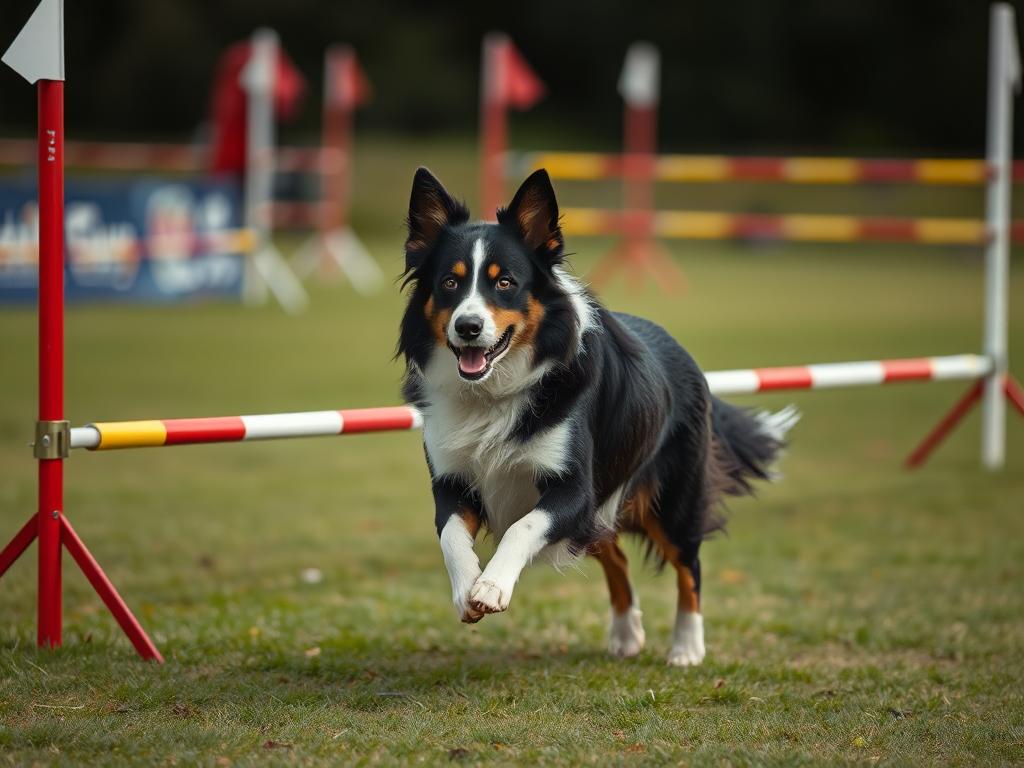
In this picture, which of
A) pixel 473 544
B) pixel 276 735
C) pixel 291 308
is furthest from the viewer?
pixel 291 308

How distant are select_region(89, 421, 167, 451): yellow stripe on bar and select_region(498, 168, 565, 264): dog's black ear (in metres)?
1.29

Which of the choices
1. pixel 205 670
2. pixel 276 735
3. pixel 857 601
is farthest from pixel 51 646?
pixel 857 601

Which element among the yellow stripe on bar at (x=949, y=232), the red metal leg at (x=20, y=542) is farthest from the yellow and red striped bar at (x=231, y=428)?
the yellow stripe on bar at (x=949, y=232)

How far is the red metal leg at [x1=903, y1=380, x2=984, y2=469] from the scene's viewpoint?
7426 millimetres

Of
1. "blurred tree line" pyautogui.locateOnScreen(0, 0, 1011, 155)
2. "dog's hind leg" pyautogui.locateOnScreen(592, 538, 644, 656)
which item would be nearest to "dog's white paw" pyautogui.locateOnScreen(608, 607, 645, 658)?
"dog's hind leg" pyautogui.locateOnScreen(592, 538, 644, 656)

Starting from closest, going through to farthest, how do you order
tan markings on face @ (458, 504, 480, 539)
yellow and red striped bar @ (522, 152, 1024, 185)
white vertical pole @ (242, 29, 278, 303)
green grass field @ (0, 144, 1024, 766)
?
green grass field @ (0, 144, 1024, 766) < tan markings on face @ (458, 504, 480, 539) < yellow and red striped bar @ (522, 152, 1024, 185) < white vertical pole @ (242, 29, 278, 303)

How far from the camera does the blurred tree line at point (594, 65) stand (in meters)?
35.3

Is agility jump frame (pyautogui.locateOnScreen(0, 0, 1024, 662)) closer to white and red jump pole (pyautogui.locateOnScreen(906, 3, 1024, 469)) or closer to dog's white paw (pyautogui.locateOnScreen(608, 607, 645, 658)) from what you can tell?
dog's white paw (pyautogui.locateOnScreen(608, 607, 645, 658))

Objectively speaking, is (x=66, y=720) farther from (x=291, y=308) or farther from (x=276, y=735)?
(x=291, y=308)

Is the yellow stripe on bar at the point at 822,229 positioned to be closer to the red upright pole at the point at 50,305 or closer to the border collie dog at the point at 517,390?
the border collie dog at the point at 517,390

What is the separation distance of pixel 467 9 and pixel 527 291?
3902cm

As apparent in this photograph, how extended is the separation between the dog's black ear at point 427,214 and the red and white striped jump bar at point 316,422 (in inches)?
24.6

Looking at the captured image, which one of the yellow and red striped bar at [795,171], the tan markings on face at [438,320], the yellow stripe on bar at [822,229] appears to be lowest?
the tan markings on face at [438,320]

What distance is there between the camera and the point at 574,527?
388cm
